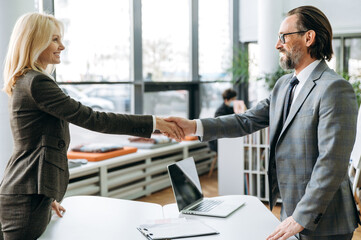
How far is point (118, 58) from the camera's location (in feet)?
18.1

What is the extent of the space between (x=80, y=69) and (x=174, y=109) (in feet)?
7.08

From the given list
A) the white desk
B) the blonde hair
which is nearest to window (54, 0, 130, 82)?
the white desk

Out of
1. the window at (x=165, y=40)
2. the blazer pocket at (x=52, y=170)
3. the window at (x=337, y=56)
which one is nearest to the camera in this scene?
the blazer pocket at (x=52, y=170)

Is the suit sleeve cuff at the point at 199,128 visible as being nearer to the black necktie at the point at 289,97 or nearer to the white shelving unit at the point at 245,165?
the black necktie at the point at 289,97

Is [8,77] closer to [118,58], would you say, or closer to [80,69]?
[80,69]

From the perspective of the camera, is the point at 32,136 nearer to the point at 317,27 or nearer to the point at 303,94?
the point at 303,94

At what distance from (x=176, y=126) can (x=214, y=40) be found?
5.35 metres

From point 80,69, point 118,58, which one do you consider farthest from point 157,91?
point 80,69

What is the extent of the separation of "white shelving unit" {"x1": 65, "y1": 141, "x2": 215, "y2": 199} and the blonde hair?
7.94ft

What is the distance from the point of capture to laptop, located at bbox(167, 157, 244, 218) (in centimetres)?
216

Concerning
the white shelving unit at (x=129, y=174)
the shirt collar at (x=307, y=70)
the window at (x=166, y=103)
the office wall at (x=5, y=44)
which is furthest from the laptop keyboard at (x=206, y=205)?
the window at (x=166, y=103)

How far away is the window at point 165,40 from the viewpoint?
598 centimetres

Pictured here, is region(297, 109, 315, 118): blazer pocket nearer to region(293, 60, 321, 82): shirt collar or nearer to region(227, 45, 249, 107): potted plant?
region(293, 60, 321, 82): shirt collar

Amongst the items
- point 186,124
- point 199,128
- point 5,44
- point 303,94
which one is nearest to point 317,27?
point 303,94
